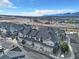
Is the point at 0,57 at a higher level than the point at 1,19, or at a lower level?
lower

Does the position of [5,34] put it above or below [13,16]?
below

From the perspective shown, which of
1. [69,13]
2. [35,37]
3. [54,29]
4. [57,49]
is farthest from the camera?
[54,29]

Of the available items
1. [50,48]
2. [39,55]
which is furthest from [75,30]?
[39,55]

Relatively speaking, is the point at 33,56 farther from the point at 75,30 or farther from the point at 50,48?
the point at 75,30

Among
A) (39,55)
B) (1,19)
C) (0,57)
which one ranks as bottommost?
(39,55)

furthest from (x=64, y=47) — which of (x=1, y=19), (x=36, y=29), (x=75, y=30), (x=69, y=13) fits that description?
(x=75, y=30)

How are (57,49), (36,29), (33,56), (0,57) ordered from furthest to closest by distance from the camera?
(36,29) < (57,49) < (33,56) < (0,57)

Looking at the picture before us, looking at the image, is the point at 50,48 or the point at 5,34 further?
the point at 5,34

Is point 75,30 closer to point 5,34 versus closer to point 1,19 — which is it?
point 5,34

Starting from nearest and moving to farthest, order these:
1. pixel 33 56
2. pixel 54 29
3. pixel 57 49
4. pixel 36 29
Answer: pixel 33 56
pixel 57 49
pixel 54 29
pixel 36 29
